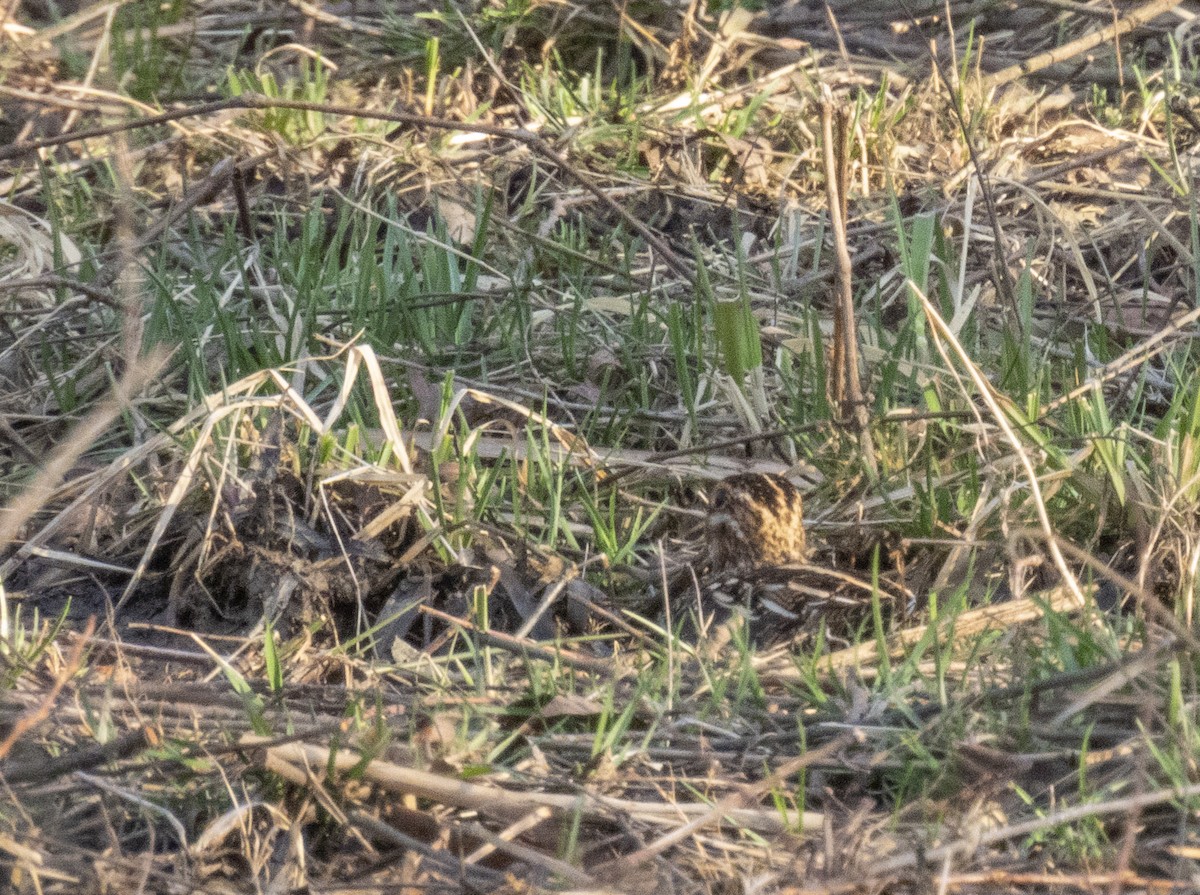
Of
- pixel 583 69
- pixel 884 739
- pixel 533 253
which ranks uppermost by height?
pixel 583 69

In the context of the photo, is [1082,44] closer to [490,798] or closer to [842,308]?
[842,308]

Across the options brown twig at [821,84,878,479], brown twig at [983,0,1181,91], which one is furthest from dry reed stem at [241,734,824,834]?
brown twig at [983,0,1181,91]

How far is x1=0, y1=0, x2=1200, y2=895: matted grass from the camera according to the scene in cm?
174

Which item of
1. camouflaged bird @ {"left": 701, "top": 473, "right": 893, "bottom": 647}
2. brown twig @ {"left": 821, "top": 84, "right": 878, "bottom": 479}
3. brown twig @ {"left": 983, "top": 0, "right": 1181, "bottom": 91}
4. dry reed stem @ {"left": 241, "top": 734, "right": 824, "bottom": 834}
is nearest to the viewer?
dry reed stem @ {"left": 241, "top": 734, "right": 824, "bottom": 834}

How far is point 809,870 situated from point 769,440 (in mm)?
1228

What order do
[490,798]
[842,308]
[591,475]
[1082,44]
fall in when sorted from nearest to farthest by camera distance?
[490,798]
[842,308]
[591,475]
[1082,44]

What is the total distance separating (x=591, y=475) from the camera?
2.68 meters

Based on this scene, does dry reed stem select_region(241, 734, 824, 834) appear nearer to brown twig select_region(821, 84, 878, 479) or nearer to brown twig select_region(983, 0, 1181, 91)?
brown twig select_region(821, 84, 878, 479)

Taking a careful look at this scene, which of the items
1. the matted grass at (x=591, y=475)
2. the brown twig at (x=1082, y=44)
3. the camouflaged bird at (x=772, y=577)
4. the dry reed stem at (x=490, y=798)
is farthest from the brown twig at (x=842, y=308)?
the brown twig at (x=1082, y=44)

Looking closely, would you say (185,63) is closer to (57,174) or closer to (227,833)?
(57,174)

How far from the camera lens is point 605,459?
2.64 metres

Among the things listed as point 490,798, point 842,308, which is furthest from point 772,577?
point 490,798

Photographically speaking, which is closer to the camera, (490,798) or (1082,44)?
(490,798)

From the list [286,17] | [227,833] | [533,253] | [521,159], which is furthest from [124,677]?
[286,17]
